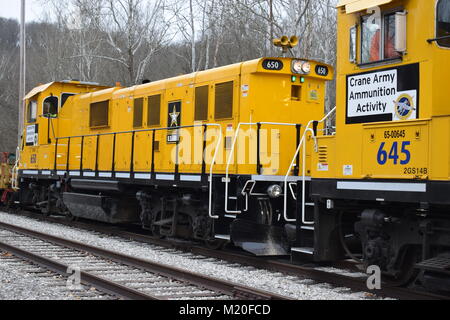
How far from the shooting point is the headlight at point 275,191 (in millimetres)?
9945

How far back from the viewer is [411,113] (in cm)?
679

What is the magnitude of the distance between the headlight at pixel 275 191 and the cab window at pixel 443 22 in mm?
4119

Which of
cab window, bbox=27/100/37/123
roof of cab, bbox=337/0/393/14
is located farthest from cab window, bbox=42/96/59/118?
roof of cab, bbox=337/0/393/14

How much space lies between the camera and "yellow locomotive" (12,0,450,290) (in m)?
6.74

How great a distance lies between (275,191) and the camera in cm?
998

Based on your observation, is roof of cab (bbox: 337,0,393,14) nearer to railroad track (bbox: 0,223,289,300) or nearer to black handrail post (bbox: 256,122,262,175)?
black handrail post (bbox: 256,122,262,175)

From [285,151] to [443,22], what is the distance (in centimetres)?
440

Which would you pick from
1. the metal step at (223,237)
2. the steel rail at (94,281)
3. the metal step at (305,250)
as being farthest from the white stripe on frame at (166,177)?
the metal step at (305,250)

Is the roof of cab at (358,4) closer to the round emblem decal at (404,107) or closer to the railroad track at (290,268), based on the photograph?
the round emblem decal at (404,107)

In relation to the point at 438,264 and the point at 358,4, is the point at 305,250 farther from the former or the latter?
the point at 358,4

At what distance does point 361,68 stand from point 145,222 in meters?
7.50

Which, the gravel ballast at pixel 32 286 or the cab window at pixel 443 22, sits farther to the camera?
the gravel ballast at pixel 32 286

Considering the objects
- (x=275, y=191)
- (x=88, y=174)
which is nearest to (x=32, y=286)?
(x=275, y=191)
